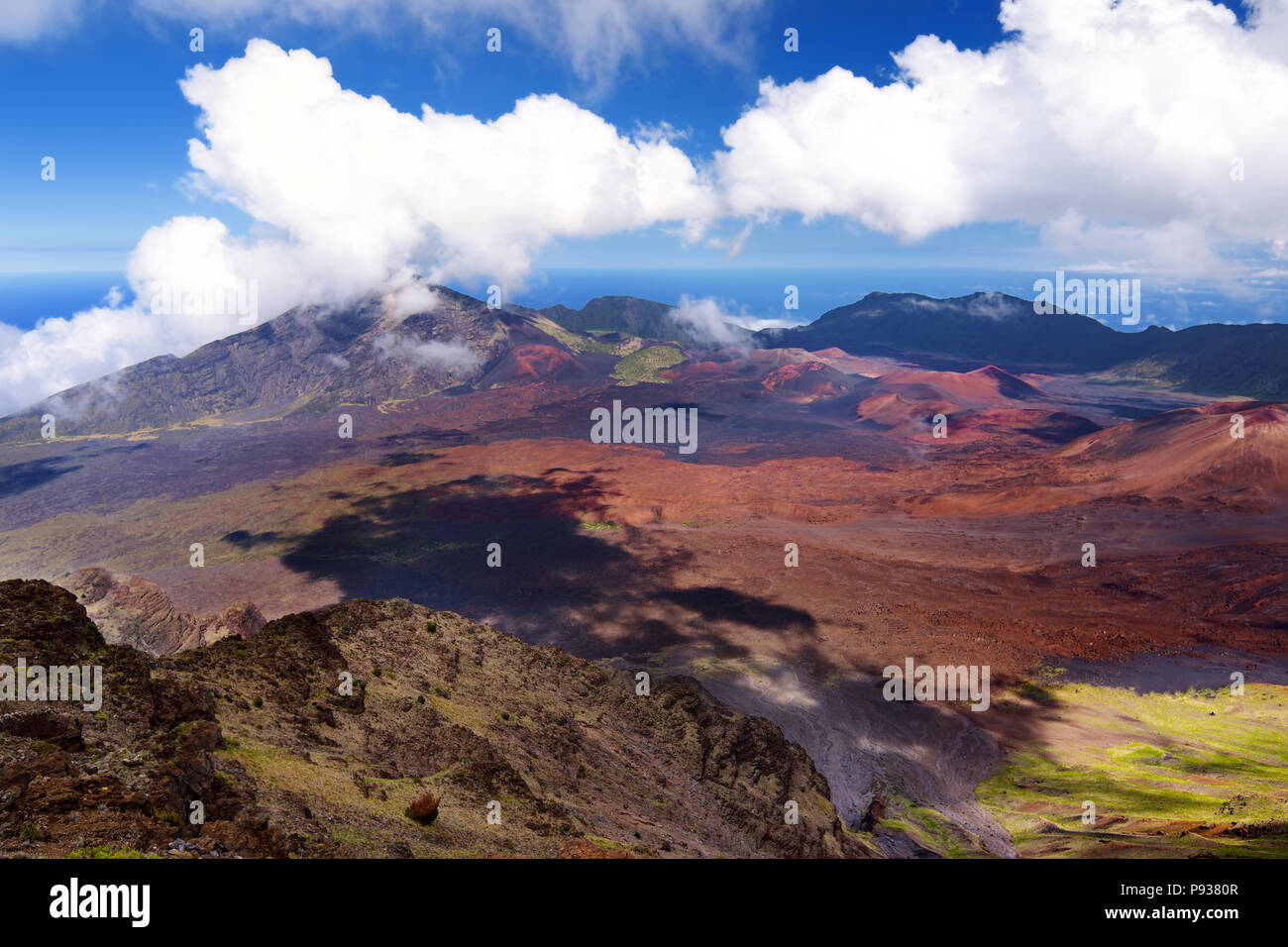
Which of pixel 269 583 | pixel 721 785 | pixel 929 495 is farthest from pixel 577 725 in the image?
pixel 929 495

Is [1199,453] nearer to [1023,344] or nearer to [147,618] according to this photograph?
[147,618]

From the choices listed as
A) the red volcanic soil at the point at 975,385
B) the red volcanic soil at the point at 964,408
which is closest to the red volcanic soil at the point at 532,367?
the red volcanic soil at the point at 964,408

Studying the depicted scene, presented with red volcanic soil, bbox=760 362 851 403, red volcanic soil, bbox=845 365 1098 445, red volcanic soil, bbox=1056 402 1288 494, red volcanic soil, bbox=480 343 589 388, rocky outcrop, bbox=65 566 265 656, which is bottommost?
rocky outcrop, bbox=65 566 265 656

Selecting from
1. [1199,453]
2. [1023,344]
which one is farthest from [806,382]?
[1023,344]

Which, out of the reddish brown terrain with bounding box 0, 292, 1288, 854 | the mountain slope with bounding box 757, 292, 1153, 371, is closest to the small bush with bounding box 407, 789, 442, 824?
the reddish brown terrain with bounding box 0, 292, 1288, 854

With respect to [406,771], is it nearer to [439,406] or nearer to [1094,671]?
[1094,671]

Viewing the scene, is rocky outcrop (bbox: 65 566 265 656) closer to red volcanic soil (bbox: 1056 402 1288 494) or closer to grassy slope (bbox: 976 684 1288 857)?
grassy slope (bbox: 976 684 1288 857)

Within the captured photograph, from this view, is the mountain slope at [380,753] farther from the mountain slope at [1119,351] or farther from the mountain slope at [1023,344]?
the mountain slope at [1023,344]

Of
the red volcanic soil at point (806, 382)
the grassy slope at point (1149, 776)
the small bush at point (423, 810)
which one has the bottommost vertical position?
the grassy slope at point (1149, 776)

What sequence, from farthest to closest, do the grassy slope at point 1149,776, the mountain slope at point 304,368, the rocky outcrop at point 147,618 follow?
the mountain slope at point 304,368 < the rocky outcrop at point 147,618 < the grassy slope at point 1149,776
